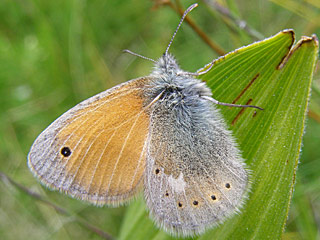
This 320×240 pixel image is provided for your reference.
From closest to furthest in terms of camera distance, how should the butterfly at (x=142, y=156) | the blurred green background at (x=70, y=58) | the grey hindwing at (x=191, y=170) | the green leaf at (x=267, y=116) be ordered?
the green leaf at (x=267, y=116) → the grey hindwing at (x=191, y=170) → the butterfly at (x=142, y=156) → the blurred green background at (x=70, y=58)

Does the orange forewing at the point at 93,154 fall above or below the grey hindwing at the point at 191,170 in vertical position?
above

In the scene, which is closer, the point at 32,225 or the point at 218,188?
the point at 218,188

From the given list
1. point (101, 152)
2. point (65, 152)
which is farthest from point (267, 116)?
point (65, 152)

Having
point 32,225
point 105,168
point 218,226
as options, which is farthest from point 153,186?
point 32,225

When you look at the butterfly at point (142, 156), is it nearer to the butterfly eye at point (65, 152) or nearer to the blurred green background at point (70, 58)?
the butterfly eye at point (65, 152)

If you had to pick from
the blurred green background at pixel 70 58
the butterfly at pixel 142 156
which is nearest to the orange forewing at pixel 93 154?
the butterfly at pixel 142 156

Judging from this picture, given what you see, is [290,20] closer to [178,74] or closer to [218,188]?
[178,74]

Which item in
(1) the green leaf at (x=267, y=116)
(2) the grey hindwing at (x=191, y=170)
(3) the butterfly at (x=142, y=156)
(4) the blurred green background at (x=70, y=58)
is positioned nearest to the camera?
(1) the green leaf at (x=267, y=116)
